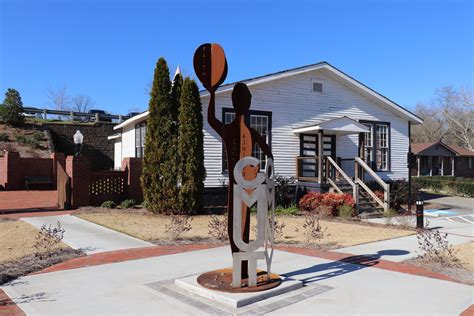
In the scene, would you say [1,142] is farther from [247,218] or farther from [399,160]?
[247,218]

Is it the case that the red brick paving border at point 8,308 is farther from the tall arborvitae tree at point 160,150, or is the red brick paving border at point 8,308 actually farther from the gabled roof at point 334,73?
the gabled roof at point 334,73

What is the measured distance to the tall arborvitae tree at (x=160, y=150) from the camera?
13.6m

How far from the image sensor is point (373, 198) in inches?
618

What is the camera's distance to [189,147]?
13570mm

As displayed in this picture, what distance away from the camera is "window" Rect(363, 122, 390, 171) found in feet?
63.4

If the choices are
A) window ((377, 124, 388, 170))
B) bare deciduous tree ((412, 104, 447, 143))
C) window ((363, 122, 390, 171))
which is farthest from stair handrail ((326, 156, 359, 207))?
bare deciduous tree ((412, 104, 447, 143))

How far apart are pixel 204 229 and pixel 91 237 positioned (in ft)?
9.34

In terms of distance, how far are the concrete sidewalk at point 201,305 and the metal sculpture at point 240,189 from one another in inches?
21.3

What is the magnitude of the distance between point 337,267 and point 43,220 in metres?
8.94

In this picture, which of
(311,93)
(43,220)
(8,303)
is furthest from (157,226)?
(311,93)

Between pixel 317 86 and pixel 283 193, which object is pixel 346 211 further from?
pixel 317 86

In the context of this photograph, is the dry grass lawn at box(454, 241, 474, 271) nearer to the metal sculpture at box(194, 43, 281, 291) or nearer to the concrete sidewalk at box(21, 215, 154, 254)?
the metal sculpture at box(194, 43, 281, 291)

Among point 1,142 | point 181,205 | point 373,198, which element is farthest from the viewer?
point 1,142

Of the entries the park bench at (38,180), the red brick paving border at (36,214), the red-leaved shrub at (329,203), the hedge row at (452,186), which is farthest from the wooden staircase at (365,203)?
the park bench at (38,180)
